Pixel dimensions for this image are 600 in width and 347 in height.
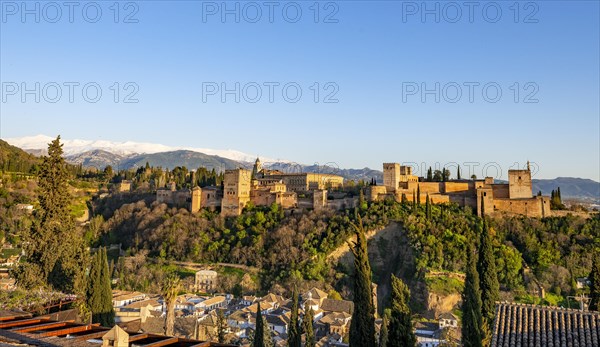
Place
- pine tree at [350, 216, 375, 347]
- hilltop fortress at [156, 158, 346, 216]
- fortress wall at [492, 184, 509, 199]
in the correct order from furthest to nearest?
1. hilltop fortress at [156, 158, 346, 216]
2. fortress wall at [492, 184, 509, 199]
3. pine tree at [350, 216, 375, 347]

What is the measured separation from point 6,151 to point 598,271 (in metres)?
81.4

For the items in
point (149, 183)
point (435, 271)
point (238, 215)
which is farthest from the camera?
point (149, 183)

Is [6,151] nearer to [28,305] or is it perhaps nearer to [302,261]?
[302,261]

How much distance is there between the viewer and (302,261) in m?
41.3

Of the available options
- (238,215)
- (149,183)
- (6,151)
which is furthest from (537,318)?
(6,151)

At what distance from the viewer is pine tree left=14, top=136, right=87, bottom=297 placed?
17250mm

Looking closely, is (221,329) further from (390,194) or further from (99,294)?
(390,194)

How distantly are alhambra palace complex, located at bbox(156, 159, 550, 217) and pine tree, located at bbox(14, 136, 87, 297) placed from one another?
30.2 m

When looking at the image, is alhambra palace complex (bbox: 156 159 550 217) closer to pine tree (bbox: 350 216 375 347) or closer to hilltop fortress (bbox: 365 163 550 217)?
hilltop fortress (bbox: 365 163 550 217)

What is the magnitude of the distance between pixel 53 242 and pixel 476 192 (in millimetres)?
36246

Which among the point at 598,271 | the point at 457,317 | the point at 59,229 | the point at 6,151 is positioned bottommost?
the point at 457,317

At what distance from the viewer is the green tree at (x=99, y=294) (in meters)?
18.0

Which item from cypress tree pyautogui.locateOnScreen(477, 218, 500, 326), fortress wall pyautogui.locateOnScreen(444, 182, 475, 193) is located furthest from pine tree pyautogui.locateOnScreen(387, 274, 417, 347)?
fortress wall pyautogui.locateOnScreen(444, 182, 475, 193)

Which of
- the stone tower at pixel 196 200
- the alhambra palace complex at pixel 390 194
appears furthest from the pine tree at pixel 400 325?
the stone tower at pixel 196 200
